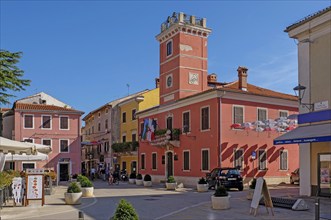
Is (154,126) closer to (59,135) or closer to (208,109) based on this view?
(208,109)

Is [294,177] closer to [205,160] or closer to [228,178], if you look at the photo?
[205,160]

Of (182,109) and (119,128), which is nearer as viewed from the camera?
(182,109)

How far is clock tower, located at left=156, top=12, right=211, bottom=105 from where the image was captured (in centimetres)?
3500

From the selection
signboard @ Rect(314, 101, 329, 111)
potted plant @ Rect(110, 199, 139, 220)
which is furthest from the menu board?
signboard @ Rect(314, 101, 329, 111)

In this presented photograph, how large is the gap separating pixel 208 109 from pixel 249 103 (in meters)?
3.22

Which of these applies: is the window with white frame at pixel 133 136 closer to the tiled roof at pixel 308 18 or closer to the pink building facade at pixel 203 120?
the pink building facade at pixel 203 120

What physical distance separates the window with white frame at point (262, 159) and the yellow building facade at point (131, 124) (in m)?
16.5

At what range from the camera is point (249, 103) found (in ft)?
99.5

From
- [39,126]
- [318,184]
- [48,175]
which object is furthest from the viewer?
[39,126]

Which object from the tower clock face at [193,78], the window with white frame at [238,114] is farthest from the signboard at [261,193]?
the tower clock face at [193,78]

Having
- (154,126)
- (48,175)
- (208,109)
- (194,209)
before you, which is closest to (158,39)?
(154,126)

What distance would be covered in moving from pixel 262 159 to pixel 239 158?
7.28 ft

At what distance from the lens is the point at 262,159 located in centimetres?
3038

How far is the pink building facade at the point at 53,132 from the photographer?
42.1 meters
